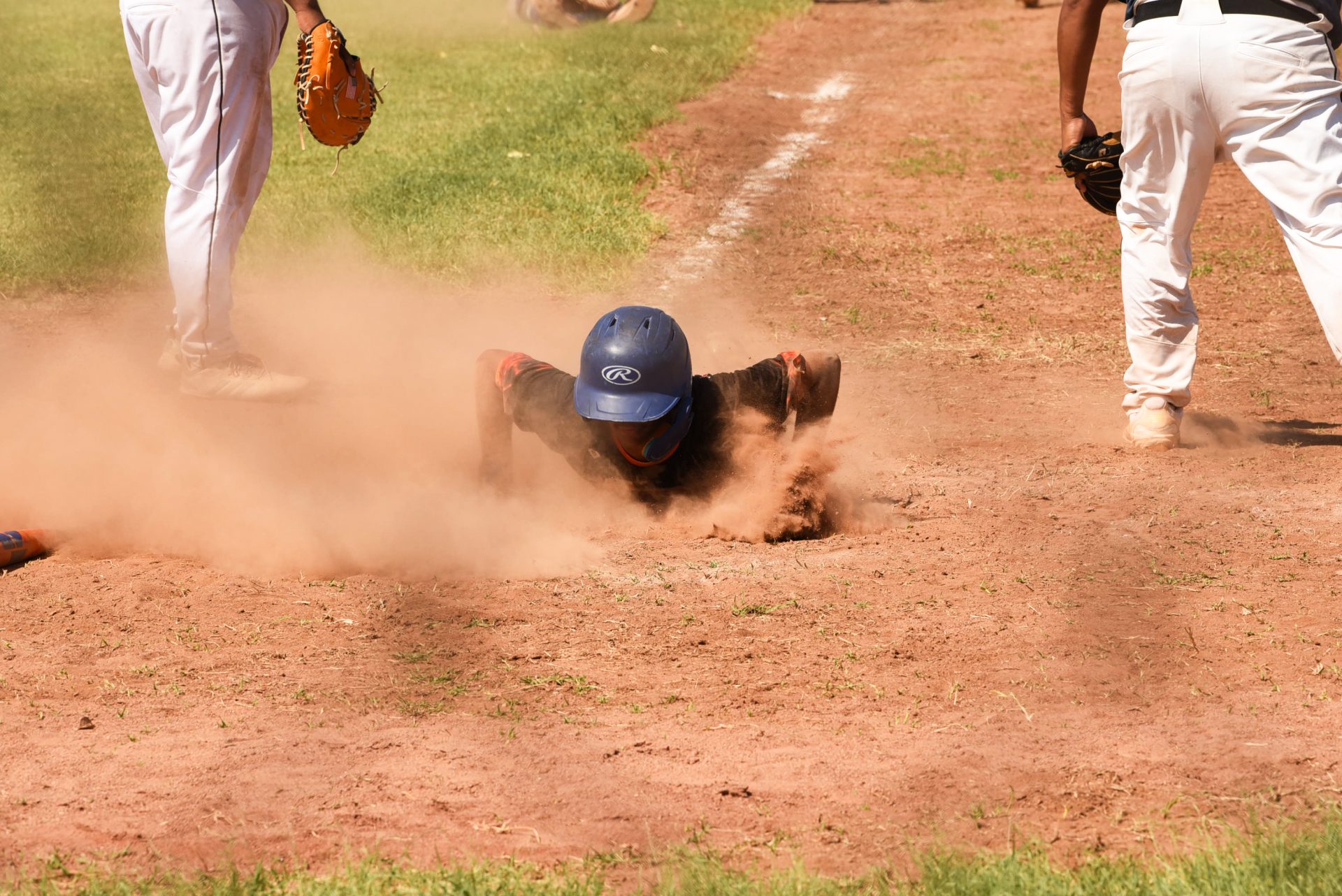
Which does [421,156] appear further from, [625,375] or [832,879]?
[832,879]

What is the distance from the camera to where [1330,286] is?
480 centimetres

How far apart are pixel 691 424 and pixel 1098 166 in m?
2.19

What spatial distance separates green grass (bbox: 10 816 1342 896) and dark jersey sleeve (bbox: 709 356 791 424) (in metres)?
2.59

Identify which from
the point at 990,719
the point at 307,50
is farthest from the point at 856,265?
the point at 990,719

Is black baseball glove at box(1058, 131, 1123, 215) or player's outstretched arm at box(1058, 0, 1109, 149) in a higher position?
player's outstretched arm at box(1058, 0, 1109, 149)

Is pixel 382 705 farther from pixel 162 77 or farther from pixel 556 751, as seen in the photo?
pixel 162 77

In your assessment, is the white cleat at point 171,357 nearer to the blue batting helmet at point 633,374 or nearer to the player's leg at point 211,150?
the player's leg at point 211,150

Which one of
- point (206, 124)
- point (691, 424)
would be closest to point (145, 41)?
point (206, 124)

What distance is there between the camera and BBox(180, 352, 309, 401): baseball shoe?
231 inches

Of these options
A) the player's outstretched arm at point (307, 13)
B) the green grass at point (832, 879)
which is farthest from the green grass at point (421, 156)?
the green grass at point (832, 879)

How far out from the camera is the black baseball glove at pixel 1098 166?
5.75 metres

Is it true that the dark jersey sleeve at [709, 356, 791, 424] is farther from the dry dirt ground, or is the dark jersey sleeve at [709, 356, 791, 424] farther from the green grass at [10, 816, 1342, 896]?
the green grass at [10, 816, 1342, 896]

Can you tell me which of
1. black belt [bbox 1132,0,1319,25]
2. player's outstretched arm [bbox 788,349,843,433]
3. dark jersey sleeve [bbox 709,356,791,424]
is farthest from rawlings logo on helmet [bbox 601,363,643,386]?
black belt [bbox 1132,0,1319,25]

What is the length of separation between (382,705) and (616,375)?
1688mm
